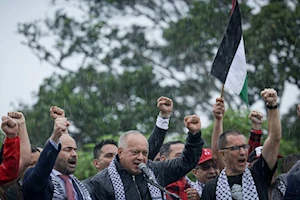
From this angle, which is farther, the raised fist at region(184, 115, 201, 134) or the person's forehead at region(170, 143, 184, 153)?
the person's forehead at region(170, 143, 184, 153)

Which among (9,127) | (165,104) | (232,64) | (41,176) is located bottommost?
(41,176)

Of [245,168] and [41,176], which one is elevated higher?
[245,168]

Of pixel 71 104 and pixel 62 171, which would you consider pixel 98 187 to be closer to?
pixel 62 171

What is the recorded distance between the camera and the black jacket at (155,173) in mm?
6547

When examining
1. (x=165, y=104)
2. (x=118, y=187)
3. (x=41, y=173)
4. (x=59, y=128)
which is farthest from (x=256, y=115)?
(x=41, y=173)

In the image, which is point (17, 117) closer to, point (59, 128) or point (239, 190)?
point (59, 128)

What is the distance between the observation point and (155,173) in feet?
22.7

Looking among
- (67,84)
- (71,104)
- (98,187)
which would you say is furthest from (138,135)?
(67,84)

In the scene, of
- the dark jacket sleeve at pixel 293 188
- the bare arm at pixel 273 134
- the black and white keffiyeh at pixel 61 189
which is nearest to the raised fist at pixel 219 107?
the bare arm at pixel 273 134

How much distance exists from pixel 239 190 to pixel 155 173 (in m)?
0.83

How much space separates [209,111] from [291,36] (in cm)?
595

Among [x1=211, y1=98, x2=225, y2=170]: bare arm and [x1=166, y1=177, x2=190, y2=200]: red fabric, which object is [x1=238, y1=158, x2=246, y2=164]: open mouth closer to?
[x1=211, y1=98, x2=225, y2=170]: bare arm

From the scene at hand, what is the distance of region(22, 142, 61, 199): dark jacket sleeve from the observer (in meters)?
5.73

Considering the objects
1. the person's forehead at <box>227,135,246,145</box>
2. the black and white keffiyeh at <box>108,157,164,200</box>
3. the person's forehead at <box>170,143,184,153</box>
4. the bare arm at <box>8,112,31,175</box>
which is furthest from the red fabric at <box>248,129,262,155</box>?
the bare arm at <box>8,112,31,175</box>
